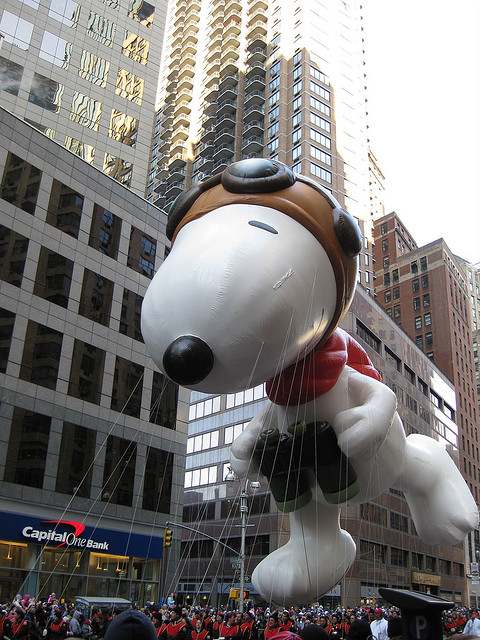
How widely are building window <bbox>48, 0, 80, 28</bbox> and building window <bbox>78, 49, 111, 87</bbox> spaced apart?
168cm

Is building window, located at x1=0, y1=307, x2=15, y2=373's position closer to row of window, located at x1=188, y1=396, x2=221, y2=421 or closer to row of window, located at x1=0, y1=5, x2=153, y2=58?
row of window, located at x1=0, y1=5, x2=153, y2=58

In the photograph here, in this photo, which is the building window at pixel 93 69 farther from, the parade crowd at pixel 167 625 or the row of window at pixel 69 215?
the parade crowd at pixel 167 625

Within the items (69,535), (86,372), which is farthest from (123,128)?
(69,535)

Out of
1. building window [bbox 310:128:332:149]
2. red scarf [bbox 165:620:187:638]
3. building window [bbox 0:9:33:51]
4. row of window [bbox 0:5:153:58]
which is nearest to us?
red scarf [bbox 165:620:187:638]

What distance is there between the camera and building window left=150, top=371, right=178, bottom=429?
2689cm

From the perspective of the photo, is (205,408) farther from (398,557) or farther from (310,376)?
(310,376)

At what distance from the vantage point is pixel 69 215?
25.6 m

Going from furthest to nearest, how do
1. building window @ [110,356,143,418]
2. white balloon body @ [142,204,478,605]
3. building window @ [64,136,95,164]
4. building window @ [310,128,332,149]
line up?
1. building window @ [310,128,332,149]
2. building window @ [64,136,95,164]
3. building window @ [110,356,143,418]
4. white balloon body @ [142,204,478,605]

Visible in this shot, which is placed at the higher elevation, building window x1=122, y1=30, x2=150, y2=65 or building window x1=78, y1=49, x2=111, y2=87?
building window x1=122, y1=30, x2=150, y2=65

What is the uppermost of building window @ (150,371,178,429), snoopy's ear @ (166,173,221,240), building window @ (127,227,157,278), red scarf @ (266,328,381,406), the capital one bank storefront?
building window @ (127,227,157,278)

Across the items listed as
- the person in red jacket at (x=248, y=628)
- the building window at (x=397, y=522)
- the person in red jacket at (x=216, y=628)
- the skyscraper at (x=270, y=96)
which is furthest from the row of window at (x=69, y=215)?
the skyscraper at (x=270, y=96)

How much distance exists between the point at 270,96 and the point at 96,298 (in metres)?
54.0

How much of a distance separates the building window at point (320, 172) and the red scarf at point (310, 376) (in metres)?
59.9

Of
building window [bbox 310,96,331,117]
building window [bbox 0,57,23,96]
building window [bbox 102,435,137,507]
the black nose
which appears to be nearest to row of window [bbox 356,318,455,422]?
building window [bbox 102,435,137,507]
